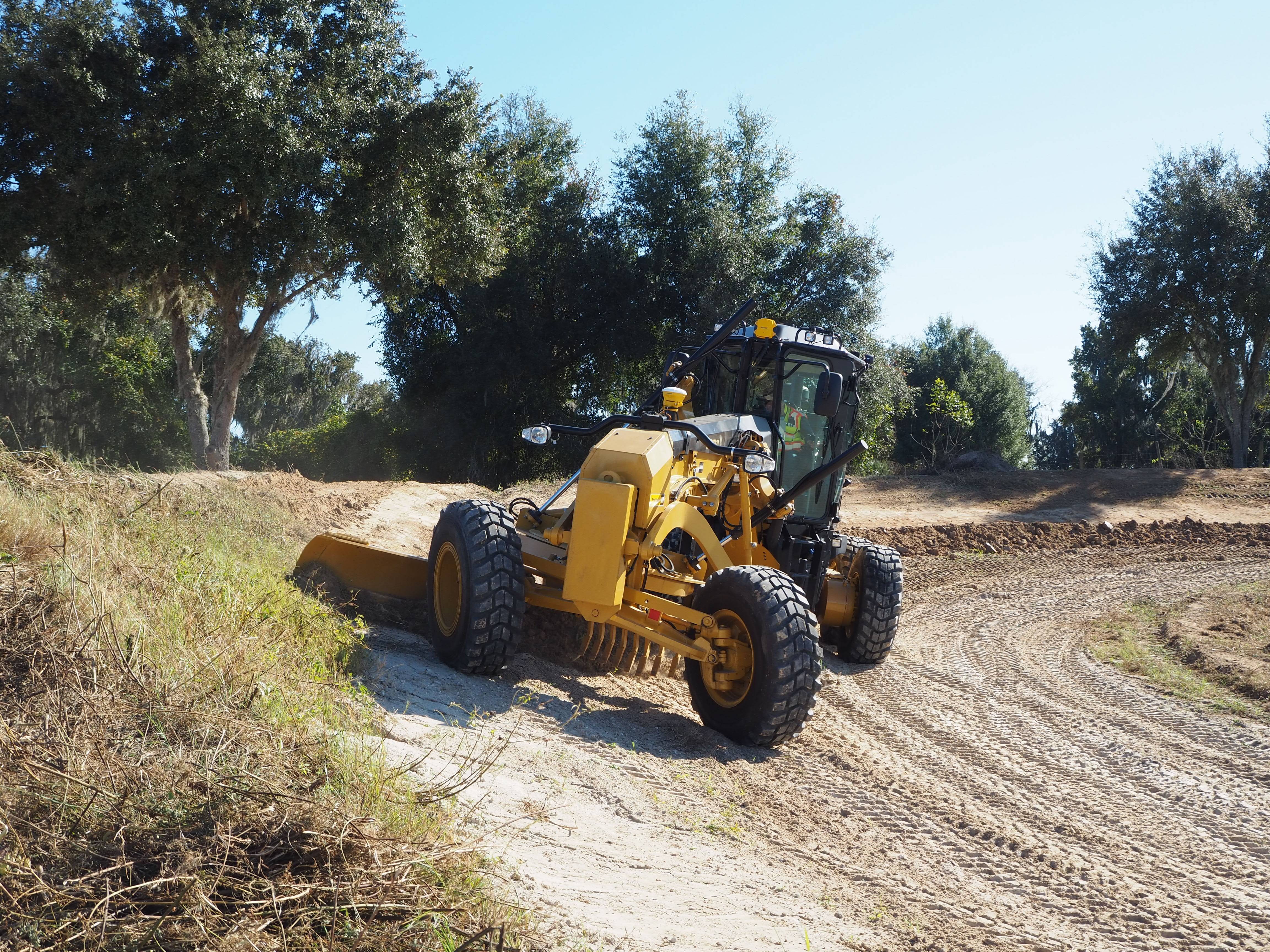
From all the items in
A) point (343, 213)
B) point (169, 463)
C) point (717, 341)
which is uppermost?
point (343, 213)

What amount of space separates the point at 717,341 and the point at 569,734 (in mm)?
4020

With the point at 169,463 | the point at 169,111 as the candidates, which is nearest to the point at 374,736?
the point at 169,111

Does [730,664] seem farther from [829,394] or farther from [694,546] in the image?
[829,394]

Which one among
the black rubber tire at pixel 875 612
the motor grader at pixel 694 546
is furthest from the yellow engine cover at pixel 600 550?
the black rubber tire at pixel 875 612

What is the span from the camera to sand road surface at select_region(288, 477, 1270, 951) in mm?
Result: 3857

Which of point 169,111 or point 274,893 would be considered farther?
point 169,111

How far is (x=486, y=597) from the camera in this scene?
20.4ft

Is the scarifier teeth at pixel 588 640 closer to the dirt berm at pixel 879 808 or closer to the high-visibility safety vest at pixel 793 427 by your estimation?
the dirt berm at pixel 879 808

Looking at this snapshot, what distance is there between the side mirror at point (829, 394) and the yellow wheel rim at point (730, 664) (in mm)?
1672

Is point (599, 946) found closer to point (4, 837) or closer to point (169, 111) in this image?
point (4, 837)

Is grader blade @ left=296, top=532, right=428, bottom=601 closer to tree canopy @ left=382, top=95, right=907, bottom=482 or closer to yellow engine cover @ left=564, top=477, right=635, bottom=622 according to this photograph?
yellow engine cover @ left=564, top=477, right=635, bottom=622

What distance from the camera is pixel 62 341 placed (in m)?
34.0

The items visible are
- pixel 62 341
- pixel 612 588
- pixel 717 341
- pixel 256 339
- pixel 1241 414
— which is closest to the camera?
pixel 612 588

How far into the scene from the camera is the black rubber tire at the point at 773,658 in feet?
18.7
